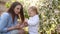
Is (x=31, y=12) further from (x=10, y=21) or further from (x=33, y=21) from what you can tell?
(x=10, y=21)

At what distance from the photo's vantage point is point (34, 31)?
3.48 m

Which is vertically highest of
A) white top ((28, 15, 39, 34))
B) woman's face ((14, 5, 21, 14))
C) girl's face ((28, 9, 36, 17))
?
woman's face ((14, 5, 21, 14))

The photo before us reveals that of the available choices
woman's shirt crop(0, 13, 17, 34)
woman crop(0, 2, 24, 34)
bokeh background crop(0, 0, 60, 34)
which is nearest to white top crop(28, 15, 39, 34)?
woman crop(0, 2, 24, 34)

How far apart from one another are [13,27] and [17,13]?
241mm

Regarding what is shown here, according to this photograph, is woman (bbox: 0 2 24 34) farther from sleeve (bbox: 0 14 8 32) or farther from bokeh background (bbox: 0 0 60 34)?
bokeh background (bbox: 0 0 60 34)

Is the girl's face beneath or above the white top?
above

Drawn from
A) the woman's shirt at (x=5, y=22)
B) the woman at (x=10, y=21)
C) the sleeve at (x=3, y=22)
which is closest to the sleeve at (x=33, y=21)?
the woman at (x=10, y=21)

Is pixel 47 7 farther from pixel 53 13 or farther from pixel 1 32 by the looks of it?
pixel 1 32

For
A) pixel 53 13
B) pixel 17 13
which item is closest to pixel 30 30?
pixel 17 13

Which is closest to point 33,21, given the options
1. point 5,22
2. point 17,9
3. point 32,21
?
point 32,21

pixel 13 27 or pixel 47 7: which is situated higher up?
pixel 47 7

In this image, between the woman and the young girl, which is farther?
the young girl

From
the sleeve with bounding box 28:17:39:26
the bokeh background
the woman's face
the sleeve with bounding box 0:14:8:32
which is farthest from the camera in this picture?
the bokeh background

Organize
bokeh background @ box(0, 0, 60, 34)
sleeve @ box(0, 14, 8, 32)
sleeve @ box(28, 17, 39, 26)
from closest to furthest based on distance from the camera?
sleeve @ box(0, 14, 8, 32)
sleeve @ box(28, 17, 39, 26)
bokeh background @ box(0, 0, 60, 34)
